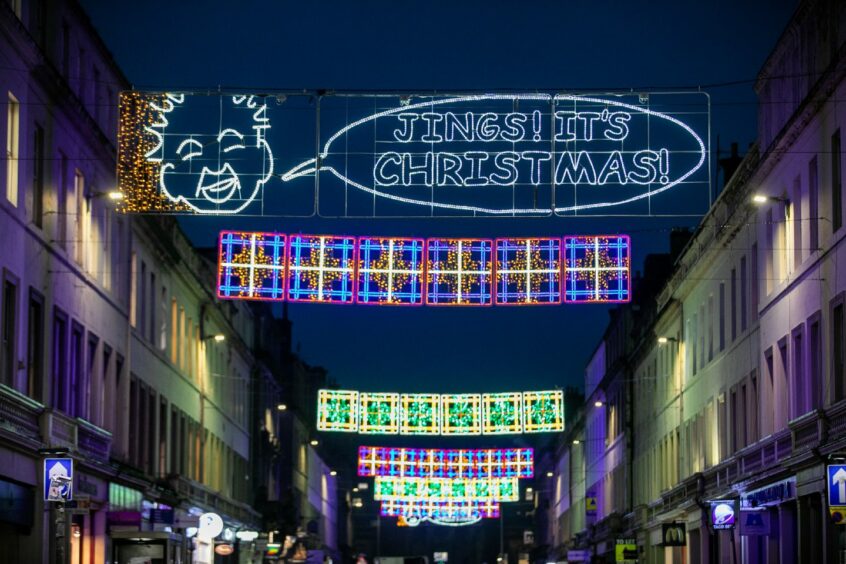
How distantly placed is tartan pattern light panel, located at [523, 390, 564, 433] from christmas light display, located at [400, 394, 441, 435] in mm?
3415

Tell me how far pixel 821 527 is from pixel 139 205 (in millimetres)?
16460

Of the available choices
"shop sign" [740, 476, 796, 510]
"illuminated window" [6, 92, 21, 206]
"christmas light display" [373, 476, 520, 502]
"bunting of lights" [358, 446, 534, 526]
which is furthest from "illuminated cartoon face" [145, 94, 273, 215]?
"christmas light display" [373, 476, 520, 502]

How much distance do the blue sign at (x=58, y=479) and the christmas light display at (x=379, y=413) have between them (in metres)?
32.2

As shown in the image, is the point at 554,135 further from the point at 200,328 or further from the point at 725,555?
the point at 200,328

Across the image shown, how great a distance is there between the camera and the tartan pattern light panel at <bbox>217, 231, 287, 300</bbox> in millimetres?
40312

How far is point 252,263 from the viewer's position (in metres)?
40.7

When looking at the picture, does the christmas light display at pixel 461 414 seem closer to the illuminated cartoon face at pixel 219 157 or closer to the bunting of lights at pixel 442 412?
the bunting of lights at pixel 442 412

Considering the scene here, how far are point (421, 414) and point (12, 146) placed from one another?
110ft

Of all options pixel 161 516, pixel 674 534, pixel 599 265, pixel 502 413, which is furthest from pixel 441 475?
pixel 599 265

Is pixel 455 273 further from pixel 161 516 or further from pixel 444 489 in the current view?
pixel 444 489

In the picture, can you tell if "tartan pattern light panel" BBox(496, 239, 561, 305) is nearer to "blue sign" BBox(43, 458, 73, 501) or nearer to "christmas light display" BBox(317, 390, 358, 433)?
"blue sign" BBox(43, 458, 73, 501)

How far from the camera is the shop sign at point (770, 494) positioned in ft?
136

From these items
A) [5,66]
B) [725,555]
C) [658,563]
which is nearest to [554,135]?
[5,66]

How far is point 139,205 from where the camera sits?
3444 cm
